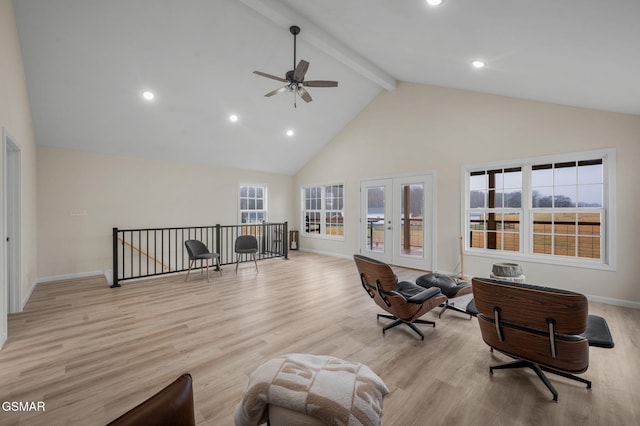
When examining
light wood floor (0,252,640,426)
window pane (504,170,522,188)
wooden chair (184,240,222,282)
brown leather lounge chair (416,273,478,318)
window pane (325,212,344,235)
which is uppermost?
window pane (504,170,522,188)

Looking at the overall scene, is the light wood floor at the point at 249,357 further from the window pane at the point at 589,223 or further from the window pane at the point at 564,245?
the window pane at the point at 589,223

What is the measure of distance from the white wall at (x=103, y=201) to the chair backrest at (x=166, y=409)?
6195 mm

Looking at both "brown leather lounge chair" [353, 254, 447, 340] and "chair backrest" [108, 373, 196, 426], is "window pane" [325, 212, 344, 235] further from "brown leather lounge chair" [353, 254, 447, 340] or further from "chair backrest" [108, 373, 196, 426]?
"chair backrest" [108, 373, 196, 426]

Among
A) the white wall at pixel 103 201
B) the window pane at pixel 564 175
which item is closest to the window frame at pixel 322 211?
the white wall at pixel 103 201

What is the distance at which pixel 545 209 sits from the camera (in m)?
4.48

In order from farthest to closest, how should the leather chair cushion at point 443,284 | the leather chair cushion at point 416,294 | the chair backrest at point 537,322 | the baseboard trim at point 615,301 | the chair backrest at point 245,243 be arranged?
1. the chair backrest at point 245,243
2. the baseboard trim at point 615,301
3. the leather chair cushion at point 443,284
4. the leather chair cushion at point 416,294
5. the chair backrest at point 537,322

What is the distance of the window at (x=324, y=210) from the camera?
7828 millimetres

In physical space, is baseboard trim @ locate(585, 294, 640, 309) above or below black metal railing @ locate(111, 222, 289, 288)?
below

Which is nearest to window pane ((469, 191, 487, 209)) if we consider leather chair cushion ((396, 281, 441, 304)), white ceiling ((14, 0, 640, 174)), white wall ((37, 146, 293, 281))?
white ceiling ((14, 0, 640, 174))

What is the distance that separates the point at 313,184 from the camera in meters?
8.56

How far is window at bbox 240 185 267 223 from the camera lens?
322 inches

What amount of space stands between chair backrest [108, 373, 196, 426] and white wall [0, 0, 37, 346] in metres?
3.13

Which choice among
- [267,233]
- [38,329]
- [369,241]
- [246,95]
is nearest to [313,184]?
[267,233]

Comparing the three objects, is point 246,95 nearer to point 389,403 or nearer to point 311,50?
point 311,50
